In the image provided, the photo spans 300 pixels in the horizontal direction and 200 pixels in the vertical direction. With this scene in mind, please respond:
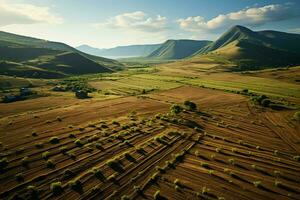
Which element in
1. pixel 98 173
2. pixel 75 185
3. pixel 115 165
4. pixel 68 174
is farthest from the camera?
pixel 115 165

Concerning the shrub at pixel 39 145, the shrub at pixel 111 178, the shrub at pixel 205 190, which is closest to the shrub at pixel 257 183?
the shrub at pixel 205 190

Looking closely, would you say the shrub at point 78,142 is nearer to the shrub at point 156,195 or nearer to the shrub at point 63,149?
the shrub at point 63,149

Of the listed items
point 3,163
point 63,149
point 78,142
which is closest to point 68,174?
point 63,149

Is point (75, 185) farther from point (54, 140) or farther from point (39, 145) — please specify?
point (54, 140)

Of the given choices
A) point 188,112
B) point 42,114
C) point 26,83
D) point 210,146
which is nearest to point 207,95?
point 188,112

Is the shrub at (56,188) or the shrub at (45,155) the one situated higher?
the shrub at (45,155)

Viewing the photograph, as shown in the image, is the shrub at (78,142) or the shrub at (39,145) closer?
the shrub at (39,145)
